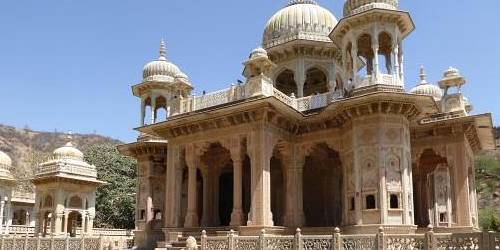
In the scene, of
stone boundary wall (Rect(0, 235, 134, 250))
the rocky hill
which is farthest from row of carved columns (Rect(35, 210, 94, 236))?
the rocky hill

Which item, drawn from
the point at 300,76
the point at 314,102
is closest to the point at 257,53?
the point at 314,102

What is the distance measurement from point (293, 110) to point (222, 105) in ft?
8.82

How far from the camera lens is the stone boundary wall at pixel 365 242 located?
12578 mm

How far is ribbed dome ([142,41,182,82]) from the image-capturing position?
1033 inches

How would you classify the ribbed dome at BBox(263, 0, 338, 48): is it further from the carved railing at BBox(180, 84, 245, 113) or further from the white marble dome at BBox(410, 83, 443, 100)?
the carved railing at BBox(180, 84, 245, 113)

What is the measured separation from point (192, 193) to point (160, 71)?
822 cm

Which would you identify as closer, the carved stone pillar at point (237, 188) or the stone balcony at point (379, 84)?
the stone balcony at point (379, 84)

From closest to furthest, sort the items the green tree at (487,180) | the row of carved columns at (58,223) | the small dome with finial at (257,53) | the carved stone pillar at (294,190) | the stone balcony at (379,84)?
1. the stone balcony at (379,84)
2. the small dome with finial at (257,53)
3. the carved stone pillar at (294,190)
4. the row of carved columns at (58,223)
5. the green tree at (487,180)

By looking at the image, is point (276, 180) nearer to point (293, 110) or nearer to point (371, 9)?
point (293, 110)

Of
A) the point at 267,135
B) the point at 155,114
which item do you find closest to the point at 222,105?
the point at 267,135

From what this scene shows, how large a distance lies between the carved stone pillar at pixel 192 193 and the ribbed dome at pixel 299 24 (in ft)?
23.0

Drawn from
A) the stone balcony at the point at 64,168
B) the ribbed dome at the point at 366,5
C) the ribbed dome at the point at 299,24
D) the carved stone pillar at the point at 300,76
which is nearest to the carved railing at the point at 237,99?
the carved stone pillar at the point at 300,76

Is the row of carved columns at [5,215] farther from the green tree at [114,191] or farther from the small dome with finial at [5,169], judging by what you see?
the green tree at [114,191]

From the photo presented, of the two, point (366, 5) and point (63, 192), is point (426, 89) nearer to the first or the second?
point (366, 5)
